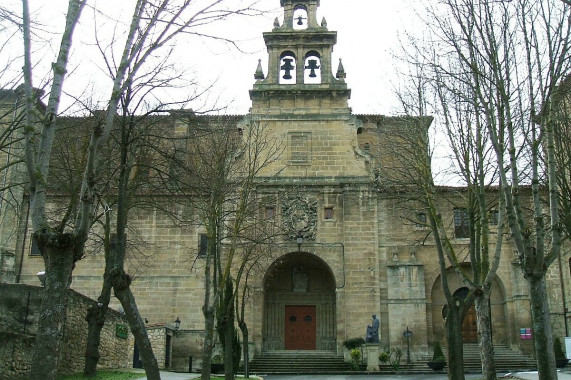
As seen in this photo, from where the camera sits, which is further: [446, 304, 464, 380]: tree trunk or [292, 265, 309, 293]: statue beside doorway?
[292, 265, 309, 293]: statue beside doorway

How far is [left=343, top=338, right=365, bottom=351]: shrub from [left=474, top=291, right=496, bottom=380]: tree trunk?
1296 centimetres

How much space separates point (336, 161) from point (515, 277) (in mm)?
10900

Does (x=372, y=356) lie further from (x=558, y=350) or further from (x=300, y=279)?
(x=558, y=350)

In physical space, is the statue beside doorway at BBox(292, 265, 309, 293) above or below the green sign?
above

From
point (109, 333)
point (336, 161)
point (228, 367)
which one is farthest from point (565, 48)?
point (336, 161)

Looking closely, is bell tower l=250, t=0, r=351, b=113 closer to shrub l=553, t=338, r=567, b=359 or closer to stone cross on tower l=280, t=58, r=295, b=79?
stone cross on tower l=280, t=58, r=295, b=79

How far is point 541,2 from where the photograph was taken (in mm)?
11844

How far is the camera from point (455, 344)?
15164mm

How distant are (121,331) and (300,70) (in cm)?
Result: 1726

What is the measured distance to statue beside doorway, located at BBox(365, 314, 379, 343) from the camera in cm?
2911

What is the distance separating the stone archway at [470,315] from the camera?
31.5m

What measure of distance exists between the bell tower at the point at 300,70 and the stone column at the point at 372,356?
12.7 meters

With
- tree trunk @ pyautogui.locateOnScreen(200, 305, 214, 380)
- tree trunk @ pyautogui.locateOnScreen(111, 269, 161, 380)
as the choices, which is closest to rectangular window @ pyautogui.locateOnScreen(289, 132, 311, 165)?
tree trunk @ pyautogui.locateOnScreen(200, 305, 214, 380)

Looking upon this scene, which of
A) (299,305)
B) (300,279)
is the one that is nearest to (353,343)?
(299,305)
